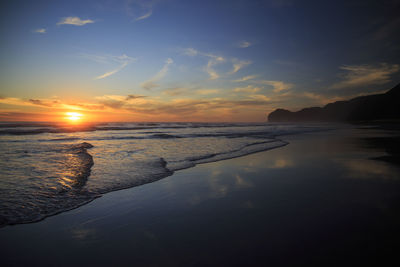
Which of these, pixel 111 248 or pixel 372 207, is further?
pixel 372 207

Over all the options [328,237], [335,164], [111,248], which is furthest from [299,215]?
[335,164]

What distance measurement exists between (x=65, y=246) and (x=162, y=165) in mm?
6835

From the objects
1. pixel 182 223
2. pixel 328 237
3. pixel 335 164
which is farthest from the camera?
pixel 335 164

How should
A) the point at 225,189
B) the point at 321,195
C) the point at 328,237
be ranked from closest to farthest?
the point at 328,237 < the point at 321,195 < the point at 225,189

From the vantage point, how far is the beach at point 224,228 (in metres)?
3.23

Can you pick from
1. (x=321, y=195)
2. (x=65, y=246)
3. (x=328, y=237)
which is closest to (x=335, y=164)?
(x=321, y=195)

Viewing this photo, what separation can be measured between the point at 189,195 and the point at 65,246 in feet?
11.0

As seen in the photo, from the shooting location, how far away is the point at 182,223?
4.41 m

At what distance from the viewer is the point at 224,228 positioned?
412cm

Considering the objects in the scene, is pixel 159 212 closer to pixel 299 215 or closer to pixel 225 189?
pixel 225 189

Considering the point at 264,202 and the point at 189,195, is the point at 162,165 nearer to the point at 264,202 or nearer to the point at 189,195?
the point at 189,195

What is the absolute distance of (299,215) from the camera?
4629 mm

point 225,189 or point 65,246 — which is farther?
point 225,189

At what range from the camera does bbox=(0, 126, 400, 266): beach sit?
10.6ft
